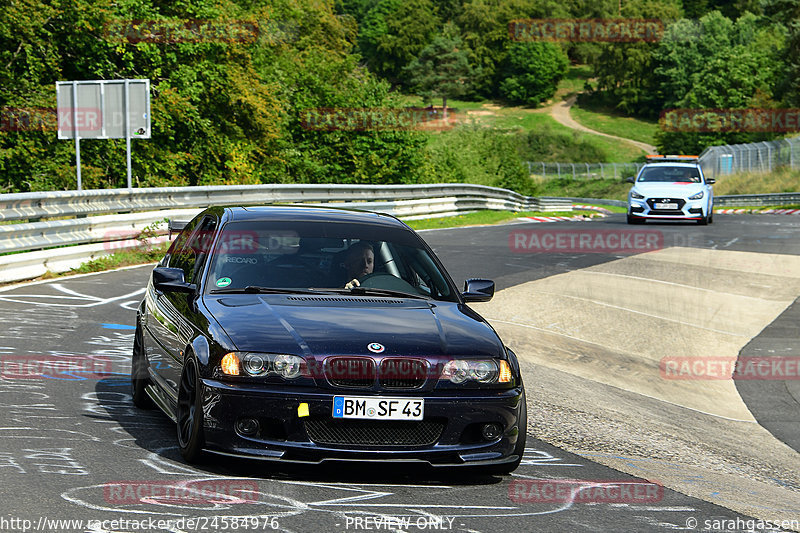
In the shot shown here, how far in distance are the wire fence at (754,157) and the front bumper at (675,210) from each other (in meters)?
34.5

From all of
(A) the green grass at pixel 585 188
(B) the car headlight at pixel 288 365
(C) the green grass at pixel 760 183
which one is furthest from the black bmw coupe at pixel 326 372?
(A) the green grass at pixel 585 188

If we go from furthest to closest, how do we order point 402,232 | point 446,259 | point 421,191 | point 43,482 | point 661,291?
point 421,191 → point 446,259 → point 661,291 → point 402,232 → point 43,482

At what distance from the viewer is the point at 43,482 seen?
5.09m

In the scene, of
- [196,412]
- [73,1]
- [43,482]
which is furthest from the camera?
[73,1]

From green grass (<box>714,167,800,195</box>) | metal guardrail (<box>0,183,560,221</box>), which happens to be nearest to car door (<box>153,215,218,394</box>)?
metal guardrail (<box>0,183,560,221</box>)

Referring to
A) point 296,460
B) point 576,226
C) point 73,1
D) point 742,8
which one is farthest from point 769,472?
point 742,8

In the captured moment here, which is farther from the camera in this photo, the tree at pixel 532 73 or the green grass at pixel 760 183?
the tree at pixel 532 73

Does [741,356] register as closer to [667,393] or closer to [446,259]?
[667,393]

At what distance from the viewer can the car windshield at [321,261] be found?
6453mm

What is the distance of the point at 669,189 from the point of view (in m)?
27.8

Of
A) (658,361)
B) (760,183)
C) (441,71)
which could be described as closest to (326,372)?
(658,361)

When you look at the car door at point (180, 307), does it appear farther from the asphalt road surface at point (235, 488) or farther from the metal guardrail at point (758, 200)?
the metal guardrail at point (758, 200)

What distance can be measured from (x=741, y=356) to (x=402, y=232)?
267 inches

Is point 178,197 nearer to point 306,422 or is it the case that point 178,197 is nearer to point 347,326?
point 347,326
